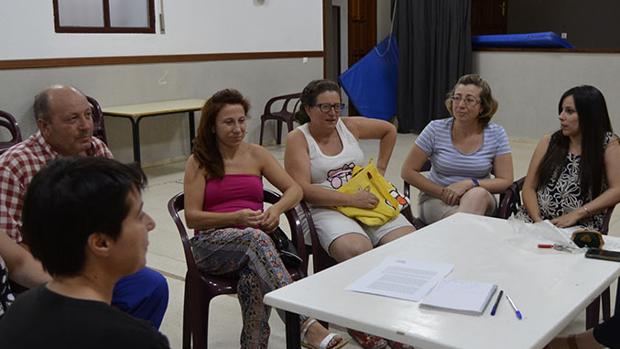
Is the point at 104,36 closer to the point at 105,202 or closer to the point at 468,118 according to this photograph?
the point at 468,118

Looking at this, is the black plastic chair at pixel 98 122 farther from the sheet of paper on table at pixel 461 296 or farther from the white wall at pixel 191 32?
the sheet of paper on table at pixel 461 296

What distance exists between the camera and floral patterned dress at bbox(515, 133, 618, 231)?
292 centimetres

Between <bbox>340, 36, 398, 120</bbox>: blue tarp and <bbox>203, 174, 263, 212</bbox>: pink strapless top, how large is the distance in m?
5.98

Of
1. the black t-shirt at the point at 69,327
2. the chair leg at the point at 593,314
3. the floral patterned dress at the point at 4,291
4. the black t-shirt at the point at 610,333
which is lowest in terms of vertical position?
the chair leg at the point at 593,314

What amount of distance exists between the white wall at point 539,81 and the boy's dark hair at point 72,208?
23.3ft

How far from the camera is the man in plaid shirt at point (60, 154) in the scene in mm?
2160

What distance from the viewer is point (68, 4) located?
589 centimetres

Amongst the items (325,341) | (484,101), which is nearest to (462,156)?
(484,101)

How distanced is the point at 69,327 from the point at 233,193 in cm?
157

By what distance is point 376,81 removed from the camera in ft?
28.7

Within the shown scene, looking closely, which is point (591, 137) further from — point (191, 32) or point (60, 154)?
point (191, 32)

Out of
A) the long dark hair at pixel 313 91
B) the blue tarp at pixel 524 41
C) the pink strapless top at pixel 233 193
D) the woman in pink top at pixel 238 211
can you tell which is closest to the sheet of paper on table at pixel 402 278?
the woman in pink top at pixel 238 211

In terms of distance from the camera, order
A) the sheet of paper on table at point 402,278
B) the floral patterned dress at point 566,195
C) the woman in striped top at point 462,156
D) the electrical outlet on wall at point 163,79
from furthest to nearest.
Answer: the electrical outlet on wall at point 163,79
the woman in striped top at point 462,156
the floral patterned dress at point 566,195
the sheet of paper on table at point 402,278

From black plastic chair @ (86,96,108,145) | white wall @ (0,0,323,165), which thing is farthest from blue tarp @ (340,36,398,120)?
black plastic chair @ (86,96,108,145)
